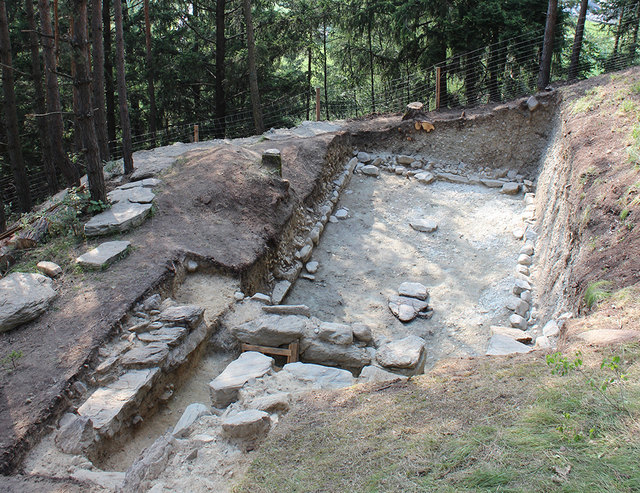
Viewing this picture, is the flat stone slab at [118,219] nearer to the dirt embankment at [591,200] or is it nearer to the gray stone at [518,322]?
the gray stone at [518,322]

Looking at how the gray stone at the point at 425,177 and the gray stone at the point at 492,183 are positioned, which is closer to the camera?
the gray stone at the point at 492,183

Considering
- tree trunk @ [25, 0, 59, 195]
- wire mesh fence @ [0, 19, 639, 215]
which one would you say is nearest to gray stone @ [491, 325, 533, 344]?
wire mesh fence @ [0, 19, 639, 215]

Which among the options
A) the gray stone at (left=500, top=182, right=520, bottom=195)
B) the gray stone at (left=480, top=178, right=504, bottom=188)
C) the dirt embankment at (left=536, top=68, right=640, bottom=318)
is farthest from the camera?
the gray stone at (left=480, top=178, right=504, bottom=188)

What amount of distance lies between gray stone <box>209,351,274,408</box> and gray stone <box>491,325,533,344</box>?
11.1 feet

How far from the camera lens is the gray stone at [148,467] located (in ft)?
12.7

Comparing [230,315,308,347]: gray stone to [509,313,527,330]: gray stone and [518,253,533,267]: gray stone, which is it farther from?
[518,253,533,267]: gray stone

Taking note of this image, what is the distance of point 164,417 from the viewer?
5.43 m

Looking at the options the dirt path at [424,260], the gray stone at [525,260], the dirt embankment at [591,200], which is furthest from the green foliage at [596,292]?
the gray stone at [525,260]

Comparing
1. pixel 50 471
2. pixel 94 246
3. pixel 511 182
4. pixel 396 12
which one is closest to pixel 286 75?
pixel 396 12

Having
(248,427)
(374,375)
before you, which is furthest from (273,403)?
(374,375)

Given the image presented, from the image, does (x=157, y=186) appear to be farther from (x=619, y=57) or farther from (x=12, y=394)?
(x=619, y=57)

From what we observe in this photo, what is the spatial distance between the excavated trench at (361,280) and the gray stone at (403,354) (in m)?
0.04

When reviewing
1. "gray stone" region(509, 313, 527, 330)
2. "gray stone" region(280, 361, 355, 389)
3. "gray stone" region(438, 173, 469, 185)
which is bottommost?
"gray stone" region(509, 313, 527, 330)

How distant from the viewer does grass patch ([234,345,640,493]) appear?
9.63 ft
